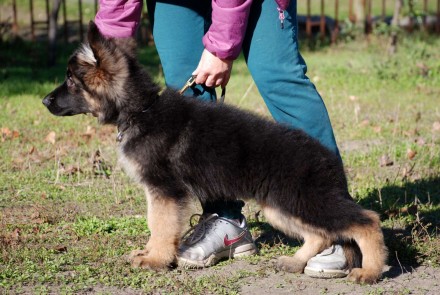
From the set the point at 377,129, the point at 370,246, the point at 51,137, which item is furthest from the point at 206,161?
the point at 377,129

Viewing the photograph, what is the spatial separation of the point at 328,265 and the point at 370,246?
30 centimetres

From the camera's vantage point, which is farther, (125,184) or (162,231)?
(125,184)

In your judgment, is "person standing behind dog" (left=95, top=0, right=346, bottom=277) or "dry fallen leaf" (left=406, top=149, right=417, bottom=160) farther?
"dry fallen leaf" (left=406, top=149, right=417, bottom=160)

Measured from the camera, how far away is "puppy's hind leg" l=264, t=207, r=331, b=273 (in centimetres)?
423

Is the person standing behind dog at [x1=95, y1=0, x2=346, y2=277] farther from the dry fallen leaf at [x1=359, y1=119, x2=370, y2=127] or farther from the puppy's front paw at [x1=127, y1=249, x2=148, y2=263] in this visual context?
the dry fallen leaf at [x1=359, y1=119, x2=370, y2=127]

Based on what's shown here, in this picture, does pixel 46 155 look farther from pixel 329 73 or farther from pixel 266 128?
pixel 329 73

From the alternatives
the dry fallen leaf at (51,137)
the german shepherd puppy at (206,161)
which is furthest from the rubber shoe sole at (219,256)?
the dry fallen leaf at (51,137)

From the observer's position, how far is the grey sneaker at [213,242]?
4.49 m

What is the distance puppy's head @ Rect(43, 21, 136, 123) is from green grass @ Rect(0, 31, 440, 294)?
904mm

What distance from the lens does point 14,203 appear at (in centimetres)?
575

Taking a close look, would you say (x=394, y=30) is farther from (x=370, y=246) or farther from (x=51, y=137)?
(x=370, y=246)

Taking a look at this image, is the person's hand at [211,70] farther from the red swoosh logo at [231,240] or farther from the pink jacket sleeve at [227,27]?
the red swoosh logo at [231,240]

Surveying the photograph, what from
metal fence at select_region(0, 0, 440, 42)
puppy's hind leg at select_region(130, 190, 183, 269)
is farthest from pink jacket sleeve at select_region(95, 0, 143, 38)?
metal fence at select_region(0, 0, 440, 42)

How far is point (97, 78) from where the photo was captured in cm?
441
